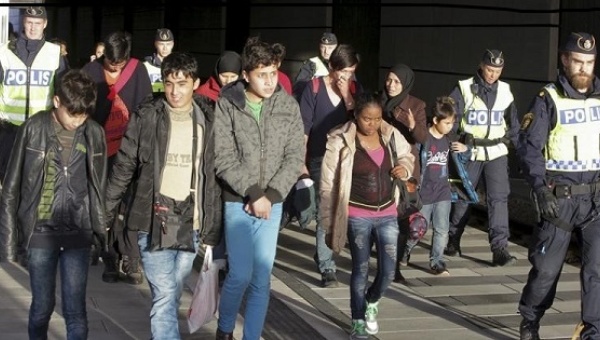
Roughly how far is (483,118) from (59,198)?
5.32 meters

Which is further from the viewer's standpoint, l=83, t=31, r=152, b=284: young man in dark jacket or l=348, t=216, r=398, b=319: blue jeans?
l=83, t=31, r=152, b=284: young man in dark jacket

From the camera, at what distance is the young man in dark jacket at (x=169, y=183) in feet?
22.0

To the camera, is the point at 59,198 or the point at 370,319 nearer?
the point at 59,198

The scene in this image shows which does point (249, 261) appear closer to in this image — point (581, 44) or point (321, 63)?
point (581, 44)

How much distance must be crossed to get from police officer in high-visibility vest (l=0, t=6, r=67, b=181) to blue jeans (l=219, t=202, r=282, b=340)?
131 inches

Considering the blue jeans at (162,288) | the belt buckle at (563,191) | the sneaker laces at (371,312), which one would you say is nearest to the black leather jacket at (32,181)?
the blue jeans at (162,288)

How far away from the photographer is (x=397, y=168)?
8031mm

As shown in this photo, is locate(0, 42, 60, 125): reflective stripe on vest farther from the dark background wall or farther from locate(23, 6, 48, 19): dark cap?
the dark background wall

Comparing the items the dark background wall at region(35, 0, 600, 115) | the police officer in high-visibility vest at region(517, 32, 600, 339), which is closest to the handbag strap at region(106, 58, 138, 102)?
the police officer in high-visibility vest at region(517, 32, 600, 339)

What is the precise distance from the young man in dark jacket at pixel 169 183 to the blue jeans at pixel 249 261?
205mm

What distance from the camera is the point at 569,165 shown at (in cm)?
765

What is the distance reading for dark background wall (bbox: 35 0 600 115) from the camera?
54.5 ft

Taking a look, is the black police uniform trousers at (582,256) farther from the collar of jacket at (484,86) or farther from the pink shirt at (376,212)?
the collar of jacket at (484,86)

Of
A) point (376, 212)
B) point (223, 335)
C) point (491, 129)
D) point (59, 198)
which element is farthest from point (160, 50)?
point (59, 198)
